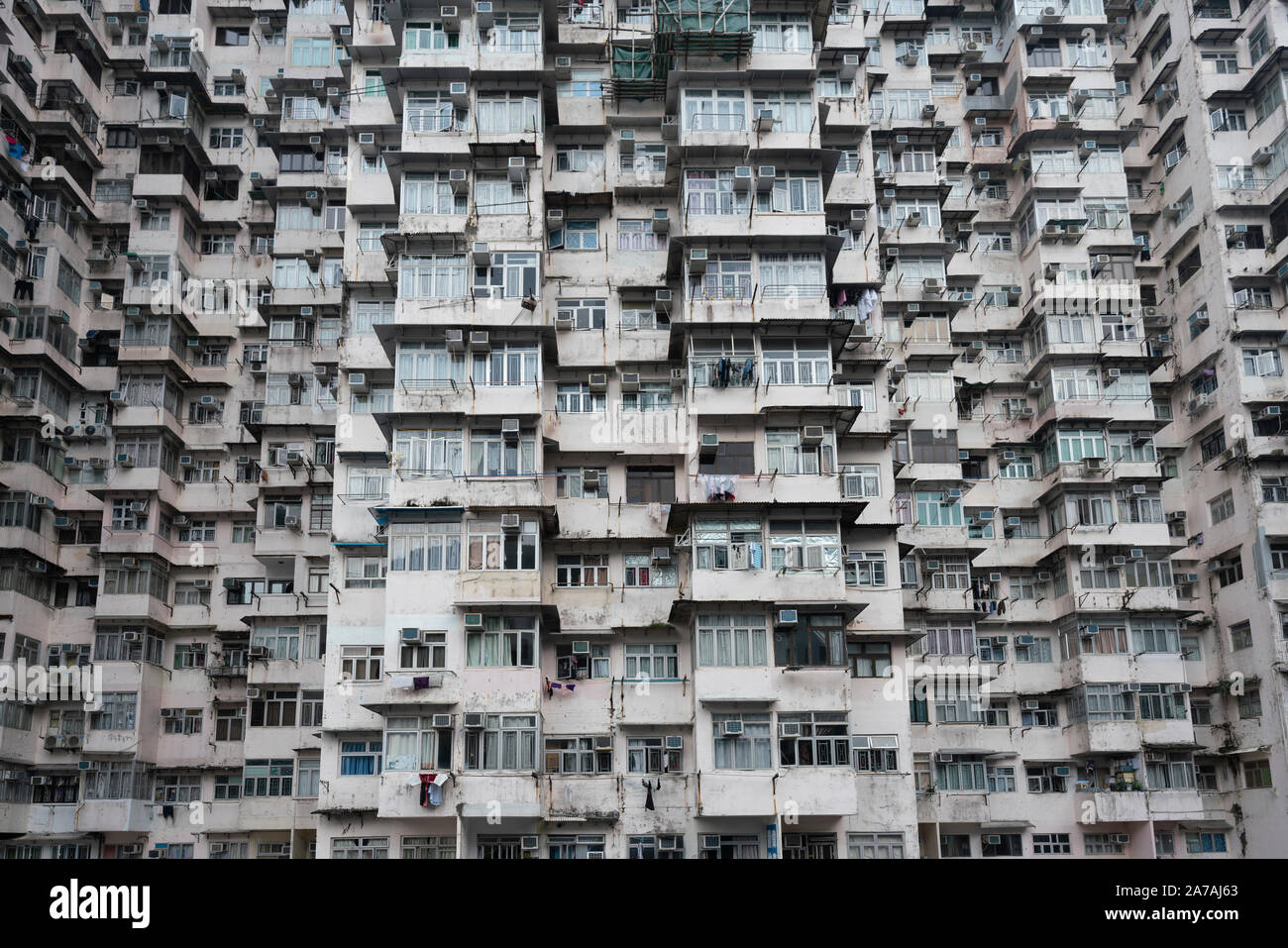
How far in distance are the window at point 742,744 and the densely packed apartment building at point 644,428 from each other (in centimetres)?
11

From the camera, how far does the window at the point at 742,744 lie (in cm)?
2542

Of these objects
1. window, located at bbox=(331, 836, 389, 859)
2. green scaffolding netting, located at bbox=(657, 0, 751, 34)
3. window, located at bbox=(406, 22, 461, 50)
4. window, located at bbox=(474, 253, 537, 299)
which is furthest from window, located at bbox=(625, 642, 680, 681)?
window, located at bbox=(406, 22, 461, 50)

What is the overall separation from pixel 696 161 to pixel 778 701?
43.5 ft

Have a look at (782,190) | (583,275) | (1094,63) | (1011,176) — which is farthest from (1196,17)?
(583,275)

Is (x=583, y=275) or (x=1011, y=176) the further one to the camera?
(x=1011, y=176)

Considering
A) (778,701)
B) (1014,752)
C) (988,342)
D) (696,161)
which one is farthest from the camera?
(988,342)

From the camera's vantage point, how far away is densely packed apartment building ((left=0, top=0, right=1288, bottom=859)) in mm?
26562

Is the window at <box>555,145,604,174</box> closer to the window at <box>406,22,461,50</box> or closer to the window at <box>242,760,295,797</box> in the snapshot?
the window at <box>406,22,461,50</box>

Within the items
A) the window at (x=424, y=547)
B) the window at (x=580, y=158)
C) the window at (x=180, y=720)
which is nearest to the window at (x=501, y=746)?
the window at (x=424, y=547)

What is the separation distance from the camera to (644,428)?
1126 inches

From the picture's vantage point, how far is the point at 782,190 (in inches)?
1144

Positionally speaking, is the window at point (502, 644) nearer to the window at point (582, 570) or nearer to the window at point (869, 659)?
the window at point (582, 570)

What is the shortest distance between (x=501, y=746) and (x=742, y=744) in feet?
17.1
